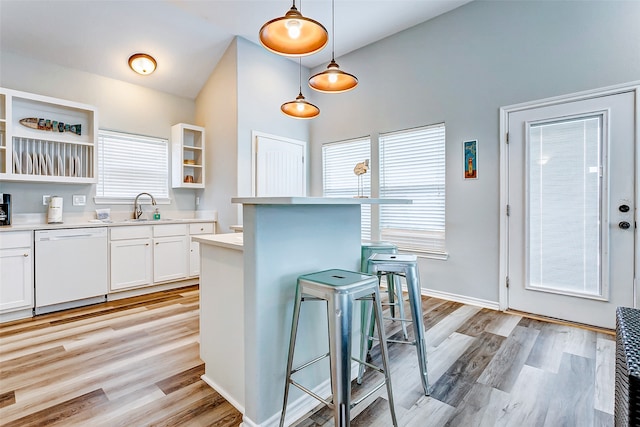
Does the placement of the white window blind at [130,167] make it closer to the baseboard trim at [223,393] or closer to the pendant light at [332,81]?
the pendant light at [332,81]

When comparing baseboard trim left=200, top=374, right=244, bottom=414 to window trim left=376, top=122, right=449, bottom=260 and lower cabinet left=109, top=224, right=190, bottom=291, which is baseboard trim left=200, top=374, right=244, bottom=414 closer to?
lower cabinet left=109, top=224, right=190, bottom=291

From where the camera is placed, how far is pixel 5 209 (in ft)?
10.9

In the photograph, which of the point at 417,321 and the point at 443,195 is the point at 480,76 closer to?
the point at 443,195

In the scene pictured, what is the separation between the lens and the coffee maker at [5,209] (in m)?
3.28

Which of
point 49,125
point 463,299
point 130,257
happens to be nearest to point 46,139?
point 49,125

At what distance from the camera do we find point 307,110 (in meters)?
3.29

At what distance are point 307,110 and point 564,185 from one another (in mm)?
2564

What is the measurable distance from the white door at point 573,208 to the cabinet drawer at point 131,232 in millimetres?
4195

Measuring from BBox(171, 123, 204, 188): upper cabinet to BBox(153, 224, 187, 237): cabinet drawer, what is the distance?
70cm

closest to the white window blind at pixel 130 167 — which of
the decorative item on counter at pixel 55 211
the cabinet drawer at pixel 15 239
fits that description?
the decorative item on counter at pixel 55 211

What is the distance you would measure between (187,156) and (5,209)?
2177 millimetres

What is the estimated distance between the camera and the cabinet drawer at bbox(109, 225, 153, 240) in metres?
3.71

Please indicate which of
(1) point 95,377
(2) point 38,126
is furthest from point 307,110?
(2) point 38,126

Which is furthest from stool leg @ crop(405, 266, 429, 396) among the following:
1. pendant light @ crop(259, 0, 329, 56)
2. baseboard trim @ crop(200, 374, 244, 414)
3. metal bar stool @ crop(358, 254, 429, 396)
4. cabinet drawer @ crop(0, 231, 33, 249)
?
cabinet drawer @ crop(0, 231, 33, 249)
